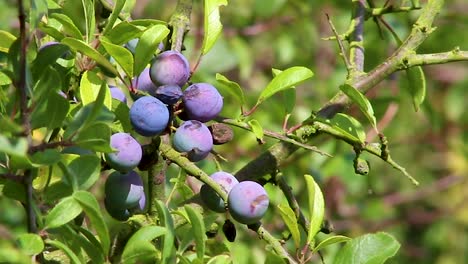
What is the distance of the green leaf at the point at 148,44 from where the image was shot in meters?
0.83

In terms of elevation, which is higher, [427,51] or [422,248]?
[427,51]

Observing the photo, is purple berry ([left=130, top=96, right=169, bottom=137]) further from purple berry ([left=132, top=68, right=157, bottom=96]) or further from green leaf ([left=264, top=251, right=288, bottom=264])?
green leaf ([left=264, top=251, right=288, bottom=264])

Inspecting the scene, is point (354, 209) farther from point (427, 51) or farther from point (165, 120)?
point (165, 120)

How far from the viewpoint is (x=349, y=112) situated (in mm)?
1948

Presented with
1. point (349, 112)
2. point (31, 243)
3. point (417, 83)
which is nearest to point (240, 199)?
point (31, 243)

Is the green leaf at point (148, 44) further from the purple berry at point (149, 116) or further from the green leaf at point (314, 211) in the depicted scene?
the green leaf at point (314, 211)

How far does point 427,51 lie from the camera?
6.95 ft

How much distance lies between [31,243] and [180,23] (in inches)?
13.2

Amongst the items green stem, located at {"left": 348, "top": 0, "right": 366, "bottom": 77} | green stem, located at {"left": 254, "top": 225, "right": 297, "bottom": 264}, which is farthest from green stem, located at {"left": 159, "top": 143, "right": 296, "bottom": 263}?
green stem, located at {"left": 348, "top": 0, "right": 366, "bottom": 77}

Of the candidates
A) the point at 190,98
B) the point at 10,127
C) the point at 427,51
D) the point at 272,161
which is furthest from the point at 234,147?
the point at 10,127

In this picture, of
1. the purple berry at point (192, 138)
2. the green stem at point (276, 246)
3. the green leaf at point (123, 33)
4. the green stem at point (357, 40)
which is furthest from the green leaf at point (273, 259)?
the green stem at point (357, 40)

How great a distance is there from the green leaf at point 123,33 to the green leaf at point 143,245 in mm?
196

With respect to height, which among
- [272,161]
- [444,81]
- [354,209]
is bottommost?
[444,81]

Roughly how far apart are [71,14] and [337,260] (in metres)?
0.37
